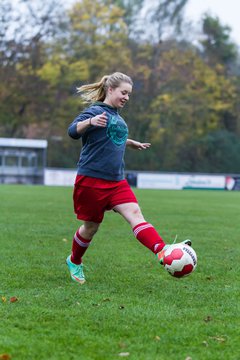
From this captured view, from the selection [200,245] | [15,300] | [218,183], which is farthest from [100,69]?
[15,300]

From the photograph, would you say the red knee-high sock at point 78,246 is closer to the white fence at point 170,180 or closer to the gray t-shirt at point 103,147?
the gray t-shirt at point 103,147

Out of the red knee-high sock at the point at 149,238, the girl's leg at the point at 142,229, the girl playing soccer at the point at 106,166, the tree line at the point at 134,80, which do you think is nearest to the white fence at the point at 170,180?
the tree line at the point at 134,80

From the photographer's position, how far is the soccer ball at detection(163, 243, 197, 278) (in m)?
4.36

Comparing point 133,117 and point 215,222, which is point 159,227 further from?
point 133,117

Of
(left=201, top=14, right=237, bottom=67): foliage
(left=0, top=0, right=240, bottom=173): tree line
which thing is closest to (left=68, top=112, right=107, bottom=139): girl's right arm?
(left=0, top=0, right=240, bottom=173): tree line

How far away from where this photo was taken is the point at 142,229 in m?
4.76

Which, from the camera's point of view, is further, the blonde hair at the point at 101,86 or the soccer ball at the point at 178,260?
the blonde hair at the point at 101,86

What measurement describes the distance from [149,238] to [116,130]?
3.33 feet

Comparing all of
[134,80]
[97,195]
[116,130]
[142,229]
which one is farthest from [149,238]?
[134,80]

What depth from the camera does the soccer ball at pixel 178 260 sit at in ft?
14.3

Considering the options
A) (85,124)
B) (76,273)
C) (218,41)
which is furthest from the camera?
(218,41)

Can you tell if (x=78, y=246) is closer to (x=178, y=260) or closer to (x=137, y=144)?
(x=137, y=144)

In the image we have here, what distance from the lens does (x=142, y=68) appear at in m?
46.1

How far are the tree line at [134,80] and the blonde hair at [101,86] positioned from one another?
3892cm
